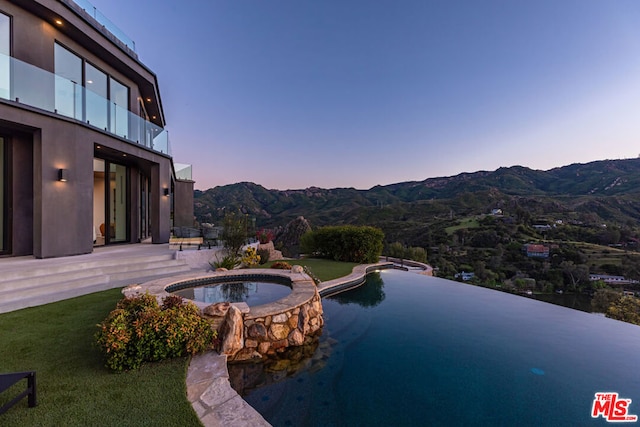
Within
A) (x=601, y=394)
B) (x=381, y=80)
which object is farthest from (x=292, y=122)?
(x=601, y=394)

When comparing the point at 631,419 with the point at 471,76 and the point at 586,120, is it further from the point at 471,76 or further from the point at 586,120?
the point at 586,120

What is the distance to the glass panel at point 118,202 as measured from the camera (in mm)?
11117

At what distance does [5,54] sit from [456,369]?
→ 12.2 meters

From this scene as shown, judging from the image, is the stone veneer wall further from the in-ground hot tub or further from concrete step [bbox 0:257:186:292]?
concrete step [bbox 0:257:186:292]

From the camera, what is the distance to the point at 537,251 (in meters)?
21.5

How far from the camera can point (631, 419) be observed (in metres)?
2.97

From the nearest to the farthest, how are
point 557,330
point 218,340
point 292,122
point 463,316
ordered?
point 218,340 < point 557,330 < point 463,316 < point 292,122

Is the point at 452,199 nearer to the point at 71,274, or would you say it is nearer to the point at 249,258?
the point at 249,258

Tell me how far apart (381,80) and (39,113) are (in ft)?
53.2

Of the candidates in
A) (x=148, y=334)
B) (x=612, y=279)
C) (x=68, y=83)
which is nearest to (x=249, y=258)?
(x=148, y=334)

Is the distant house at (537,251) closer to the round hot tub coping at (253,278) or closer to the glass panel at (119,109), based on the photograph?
the round hot tub coping at (253,278)

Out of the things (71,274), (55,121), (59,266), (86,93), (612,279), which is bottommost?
(612,279)

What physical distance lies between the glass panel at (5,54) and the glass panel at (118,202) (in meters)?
4.54

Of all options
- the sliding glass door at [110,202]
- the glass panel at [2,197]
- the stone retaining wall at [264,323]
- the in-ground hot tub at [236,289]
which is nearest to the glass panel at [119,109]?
the sliding glass door at [110,202]
